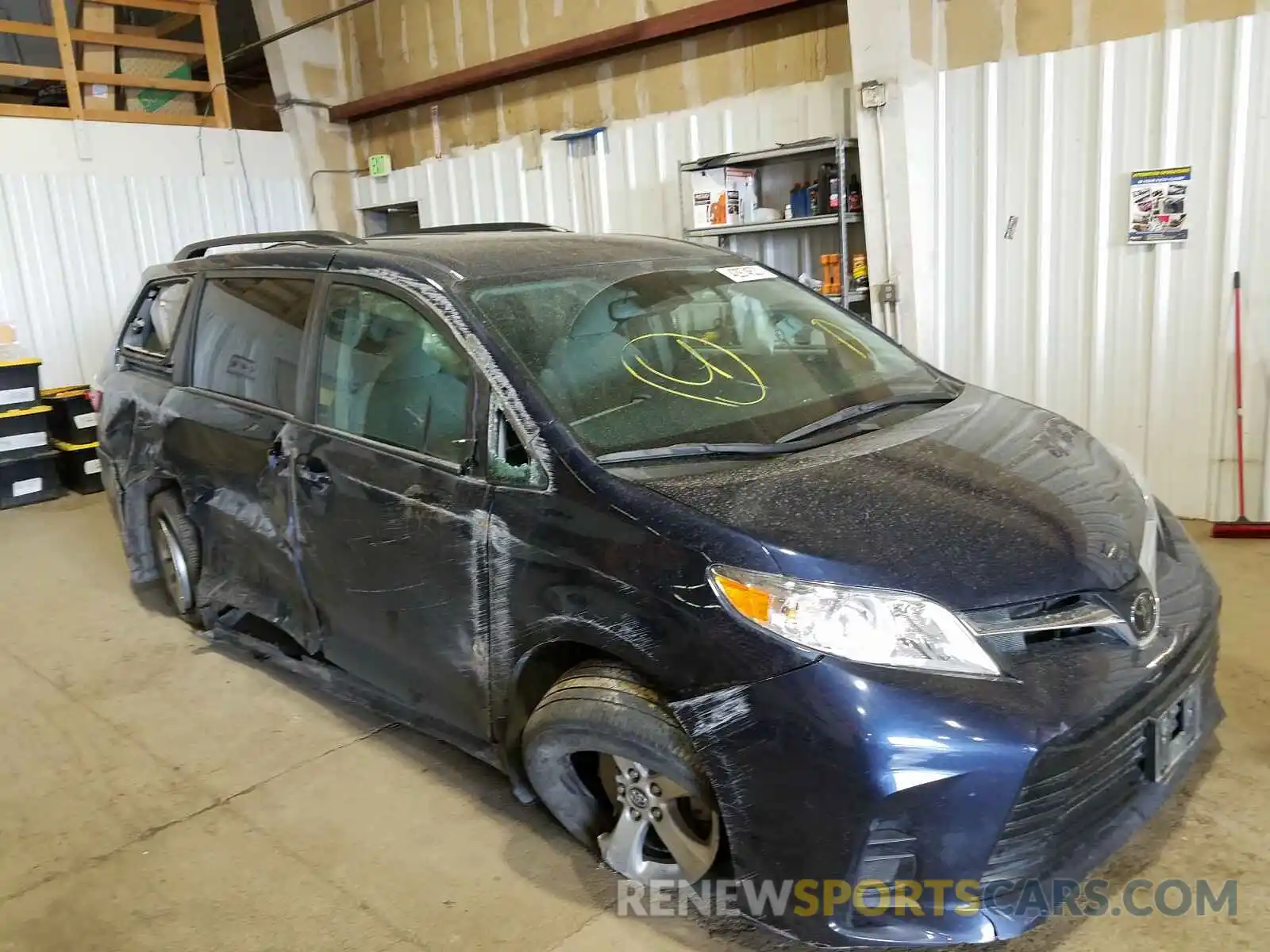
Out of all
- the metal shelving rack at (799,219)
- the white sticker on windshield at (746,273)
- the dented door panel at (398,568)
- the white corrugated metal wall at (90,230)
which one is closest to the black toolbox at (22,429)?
the white corrugated metal wall at (90,230)

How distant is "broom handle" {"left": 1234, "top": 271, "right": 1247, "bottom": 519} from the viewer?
439 cm

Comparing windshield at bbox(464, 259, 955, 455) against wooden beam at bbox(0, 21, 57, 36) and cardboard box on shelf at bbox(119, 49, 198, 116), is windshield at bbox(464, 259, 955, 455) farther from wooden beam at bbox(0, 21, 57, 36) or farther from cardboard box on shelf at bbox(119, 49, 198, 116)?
cardboard box on shelf at bbox(119, 49, 198, 116)

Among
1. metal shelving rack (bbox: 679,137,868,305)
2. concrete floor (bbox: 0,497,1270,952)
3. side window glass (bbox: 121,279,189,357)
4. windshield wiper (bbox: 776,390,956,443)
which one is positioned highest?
metal shelving rack (bbox: 679,137,868,305)

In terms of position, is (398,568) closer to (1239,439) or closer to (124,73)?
(1239,439)

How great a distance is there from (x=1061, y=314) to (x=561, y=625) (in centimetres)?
377

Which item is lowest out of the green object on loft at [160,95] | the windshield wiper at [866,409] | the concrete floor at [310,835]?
the concrete floor at [310,835]

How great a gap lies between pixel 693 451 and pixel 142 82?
25.5 ft

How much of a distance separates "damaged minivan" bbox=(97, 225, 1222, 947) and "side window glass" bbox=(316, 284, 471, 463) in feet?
0.04

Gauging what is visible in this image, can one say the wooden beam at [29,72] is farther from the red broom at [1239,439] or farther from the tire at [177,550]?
the red broom at [1239,439]

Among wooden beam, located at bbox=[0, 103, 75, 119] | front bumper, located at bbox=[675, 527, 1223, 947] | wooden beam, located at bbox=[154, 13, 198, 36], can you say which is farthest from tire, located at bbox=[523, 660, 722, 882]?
wooden beam, located at bbox=[154, 13, 198, 36]

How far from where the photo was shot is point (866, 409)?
259 cm

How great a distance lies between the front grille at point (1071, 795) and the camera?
1765mm

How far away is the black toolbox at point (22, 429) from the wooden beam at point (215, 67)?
121 inches

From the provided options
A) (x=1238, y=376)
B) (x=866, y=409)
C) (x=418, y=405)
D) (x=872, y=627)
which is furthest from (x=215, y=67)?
(x=872, y=627)
